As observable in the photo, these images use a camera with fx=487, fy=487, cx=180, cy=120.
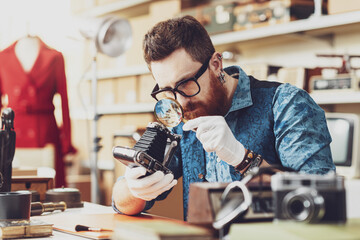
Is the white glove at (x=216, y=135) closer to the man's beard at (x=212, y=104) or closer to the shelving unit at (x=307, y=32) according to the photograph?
the man's beard at (x=212, y=104)

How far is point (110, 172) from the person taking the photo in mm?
3729

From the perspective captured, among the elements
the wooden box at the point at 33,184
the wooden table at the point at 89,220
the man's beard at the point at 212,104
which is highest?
the man's beard at the point at 212,104

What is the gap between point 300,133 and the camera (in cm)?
131

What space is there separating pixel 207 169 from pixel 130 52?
88.0 inches

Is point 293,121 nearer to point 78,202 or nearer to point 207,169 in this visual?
point 207,169

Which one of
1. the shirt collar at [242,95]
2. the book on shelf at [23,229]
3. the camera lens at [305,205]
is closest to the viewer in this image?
the camera lens at [305,205]

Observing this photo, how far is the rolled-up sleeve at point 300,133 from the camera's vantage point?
1.26 meters

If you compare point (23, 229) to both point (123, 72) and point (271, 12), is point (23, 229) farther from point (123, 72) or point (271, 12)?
point (123, 72)

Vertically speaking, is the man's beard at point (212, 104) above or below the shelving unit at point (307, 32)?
below

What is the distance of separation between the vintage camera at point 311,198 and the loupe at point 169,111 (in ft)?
2.09

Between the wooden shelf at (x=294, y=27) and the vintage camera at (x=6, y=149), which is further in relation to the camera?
the wooden shelf at (x=294, y=27)

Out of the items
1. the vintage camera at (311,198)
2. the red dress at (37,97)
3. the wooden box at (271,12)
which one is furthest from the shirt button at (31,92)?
the vintage camera at (311,198)

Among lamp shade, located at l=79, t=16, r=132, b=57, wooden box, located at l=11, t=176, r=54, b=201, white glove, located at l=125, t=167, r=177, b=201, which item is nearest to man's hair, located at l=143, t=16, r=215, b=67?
white glove, located at l=125, t=167, r=177, b=201

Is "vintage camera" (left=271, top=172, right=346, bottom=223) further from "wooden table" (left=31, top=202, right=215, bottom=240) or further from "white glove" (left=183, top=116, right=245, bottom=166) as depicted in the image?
"white glove" (left=183, top=116, right=245, bottom=166)
